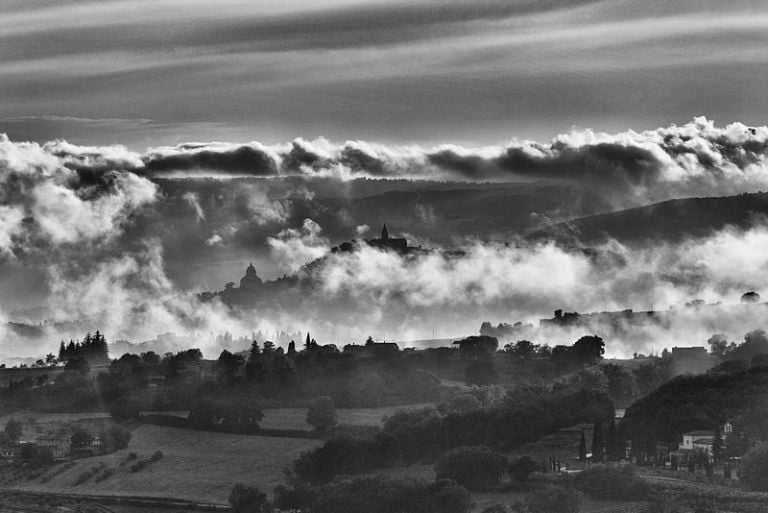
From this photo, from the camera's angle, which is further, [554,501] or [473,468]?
[473,468]

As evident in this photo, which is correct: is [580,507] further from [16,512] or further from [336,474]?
[16,512]

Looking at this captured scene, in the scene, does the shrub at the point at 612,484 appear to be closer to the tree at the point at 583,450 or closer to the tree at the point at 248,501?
the tree at the point at 583,450

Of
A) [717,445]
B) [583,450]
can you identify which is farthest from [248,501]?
[717,445]

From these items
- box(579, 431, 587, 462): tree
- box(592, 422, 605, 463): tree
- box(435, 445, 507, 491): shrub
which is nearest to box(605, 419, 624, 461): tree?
box(592, 422, 605, 463): tree

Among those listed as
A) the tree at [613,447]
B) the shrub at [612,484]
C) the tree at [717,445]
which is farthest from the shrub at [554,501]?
the tree at [613,447]

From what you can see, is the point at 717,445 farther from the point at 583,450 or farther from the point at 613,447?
the point at 583,450

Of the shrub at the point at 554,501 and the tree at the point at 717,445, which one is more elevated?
the tree at the point at 717,445
